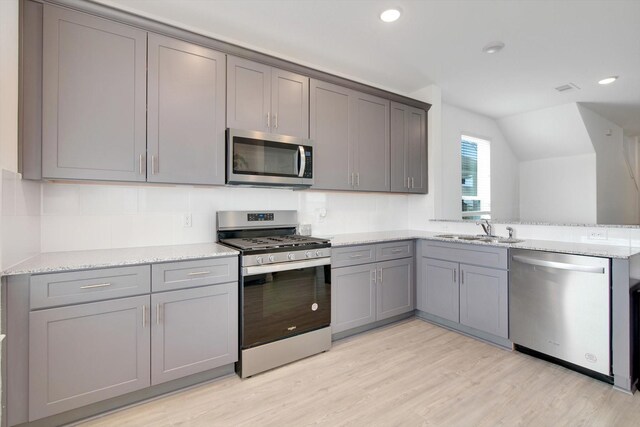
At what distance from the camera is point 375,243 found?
9.72 feet

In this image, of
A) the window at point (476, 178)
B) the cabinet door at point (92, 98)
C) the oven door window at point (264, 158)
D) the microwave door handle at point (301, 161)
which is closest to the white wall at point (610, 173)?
the window at point (476, 178)

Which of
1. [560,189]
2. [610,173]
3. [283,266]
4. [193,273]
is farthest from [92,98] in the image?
[610,173]

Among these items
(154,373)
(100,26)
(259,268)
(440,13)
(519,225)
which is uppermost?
(440,13)

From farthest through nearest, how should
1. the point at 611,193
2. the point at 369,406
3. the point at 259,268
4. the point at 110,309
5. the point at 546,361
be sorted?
the point at 611,193, the point at 546,361, the point at 259,268, the point at 369,406, the point at 110,309

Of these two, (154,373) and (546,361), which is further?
(546,361)

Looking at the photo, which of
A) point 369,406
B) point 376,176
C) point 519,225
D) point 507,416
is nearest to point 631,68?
point 519,225

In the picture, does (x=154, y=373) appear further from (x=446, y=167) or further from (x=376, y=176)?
(x=446, y=167)

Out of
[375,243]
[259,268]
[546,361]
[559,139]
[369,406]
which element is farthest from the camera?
[559,139]

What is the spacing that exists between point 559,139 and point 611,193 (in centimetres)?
149

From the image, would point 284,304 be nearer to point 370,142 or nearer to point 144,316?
point 144,316

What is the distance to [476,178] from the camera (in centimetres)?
491

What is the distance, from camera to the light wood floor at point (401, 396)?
1.76 metres

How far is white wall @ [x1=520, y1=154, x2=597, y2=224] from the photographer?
193 inches

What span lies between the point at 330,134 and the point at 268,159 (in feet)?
2.50
